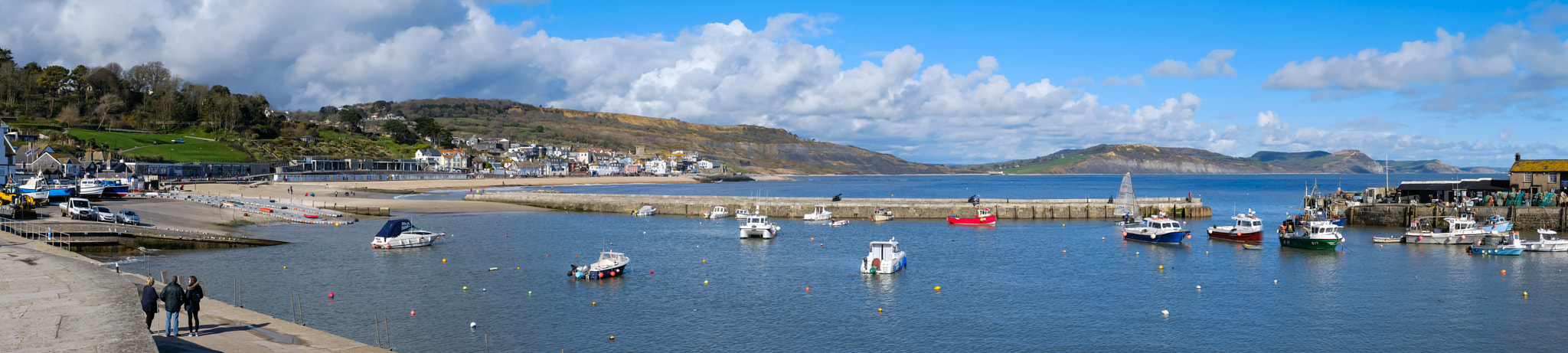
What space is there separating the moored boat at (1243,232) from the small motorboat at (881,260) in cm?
2415

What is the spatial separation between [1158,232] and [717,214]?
32.7m

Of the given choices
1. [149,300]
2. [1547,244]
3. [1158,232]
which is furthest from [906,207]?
[149,300]

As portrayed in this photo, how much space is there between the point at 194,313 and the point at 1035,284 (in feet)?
85.0

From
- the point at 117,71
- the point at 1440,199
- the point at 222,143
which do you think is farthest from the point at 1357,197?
the point at 117,71

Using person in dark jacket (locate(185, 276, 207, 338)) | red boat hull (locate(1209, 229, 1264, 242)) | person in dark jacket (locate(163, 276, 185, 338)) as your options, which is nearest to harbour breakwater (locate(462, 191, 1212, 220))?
red boat hull (locate(1209, 229, 1264, 242))

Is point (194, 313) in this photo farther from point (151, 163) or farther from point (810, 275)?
point (151, 163)

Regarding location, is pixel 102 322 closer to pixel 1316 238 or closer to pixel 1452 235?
pixel 1316 238

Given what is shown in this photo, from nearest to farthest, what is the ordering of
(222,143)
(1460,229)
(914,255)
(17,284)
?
(17,284) → (914,255) → (1460,229) → (222,143)

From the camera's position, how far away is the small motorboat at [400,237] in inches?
1663

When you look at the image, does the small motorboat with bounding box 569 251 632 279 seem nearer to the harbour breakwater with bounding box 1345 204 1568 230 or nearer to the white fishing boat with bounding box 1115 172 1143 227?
the white fishing boat with bounding box 1115 172 1143 227

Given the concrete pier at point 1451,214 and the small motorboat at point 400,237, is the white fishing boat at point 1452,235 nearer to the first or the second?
the concrete pier at point 1451,214

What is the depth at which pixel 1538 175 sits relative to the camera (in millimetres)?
58031

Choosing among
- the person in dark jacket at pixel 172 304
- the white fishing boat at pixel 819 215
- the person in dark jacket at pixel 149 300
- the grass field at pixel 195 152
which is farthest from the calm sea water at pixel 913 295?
the grass field at pixel 195 152

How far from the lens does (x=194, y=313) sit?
17656mm
